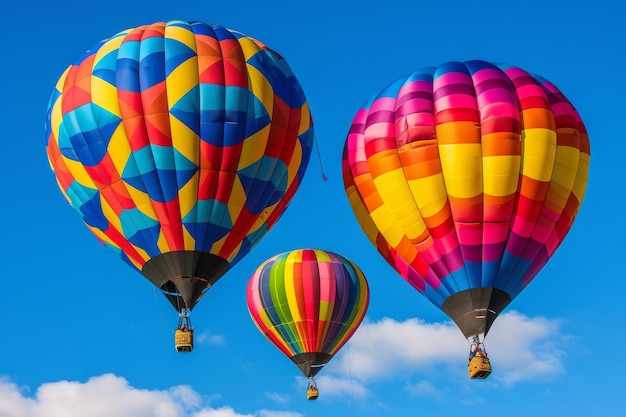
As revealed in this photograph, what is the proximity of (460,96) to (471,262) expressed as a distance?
10.6 feet

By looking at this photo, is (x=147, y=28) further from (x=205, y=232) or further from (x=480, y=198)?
(x=480, y=198)

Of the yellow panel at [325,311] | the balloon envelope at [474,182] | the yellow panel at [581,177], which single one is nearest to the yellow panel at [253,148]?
the balloon envelope at [474,182]

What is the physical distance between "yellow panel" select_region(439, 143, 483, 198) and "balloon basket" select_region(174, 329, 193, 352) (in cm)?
562

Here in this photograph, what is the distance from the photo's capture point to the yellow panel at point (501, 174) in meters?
26.1

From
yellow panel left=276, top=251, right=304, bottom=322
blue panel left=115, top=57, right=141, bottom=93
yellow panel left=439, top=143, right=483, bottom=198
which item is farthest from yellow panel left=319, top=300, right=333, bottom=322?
blue panel left=115, top=57, right=141, bottom=93

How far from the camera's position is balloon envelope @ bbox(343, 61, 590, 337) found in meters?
26.1

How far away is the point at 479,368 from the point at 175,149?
6.89m

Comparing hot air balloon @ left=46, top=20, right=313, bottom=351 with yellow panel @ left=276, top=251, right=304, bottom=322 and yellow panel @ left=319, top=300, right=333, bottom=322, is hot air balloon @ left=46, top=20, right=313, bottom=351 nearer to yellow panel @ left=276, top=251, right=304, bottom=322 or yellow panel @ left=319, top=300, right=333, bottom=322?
yellow panel @ left=276, top=251, right=304, bottom=322

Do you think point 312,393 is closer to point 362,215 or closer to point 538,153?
point 362,215

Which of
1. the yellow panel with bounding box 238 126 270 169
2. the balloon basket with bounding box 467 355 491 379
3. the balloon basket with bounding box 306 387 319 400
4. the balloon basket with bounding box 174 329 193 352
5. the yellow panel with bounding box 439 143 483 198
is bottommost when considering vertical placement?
the balloon basket with bounding box 467 355 491 379

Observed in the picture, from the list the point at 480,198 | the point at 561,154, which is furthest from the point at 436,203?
the point at 561,154

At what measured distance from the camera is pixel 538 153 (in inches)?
1037

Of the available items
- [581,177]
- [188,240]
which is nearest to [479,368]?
[581,177]

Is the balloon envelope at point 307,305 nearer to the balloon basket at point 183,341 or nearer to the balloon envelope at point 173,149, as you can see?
the balloon envelope at point 173,149
